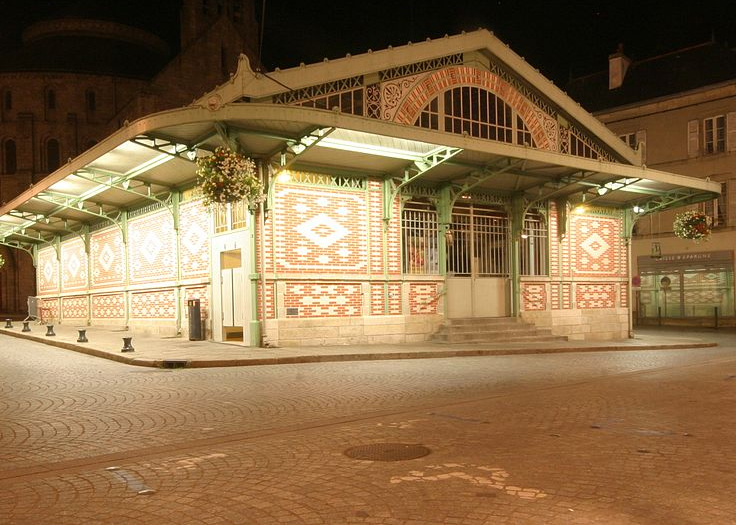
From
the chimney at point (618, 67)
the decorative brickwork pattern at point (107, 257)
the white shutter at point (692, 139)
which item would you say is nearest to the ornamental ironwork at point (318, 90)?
the decorative brickwork pattern at point (107, 257)

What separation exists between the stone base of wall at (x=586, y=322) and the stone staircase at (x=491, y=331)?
618mm

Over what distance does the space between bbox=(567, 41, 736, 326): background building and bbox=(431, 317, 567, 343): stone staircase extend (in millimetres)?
15345

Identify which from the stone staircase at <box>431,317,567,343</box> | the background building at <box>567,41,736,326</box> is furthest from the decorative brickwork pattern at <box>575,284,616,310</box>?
the background building at <box>567,41,736,326</box>

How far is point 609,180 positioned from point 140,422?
16.1 metres

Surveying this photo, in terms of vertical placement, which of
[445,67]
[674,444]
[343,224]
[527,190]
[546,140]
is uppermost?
[445,67]

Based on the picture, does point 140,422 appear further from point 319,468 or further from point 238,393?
point 319,468

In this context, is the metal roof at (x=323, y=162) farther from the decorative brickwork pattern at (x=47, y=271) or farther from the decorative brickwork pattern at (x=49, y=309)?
the decorative brickwork pattern at (x=49, y=309)

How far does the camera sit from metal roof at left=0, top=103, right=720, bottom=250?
42.6 feet

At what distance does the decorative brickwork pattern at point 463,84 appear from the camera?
16.9 metres

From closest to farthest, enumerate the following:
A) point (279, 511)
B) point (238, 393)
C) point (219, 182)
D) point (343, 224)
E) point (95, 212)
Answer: point (279, 511), point (238, 393), point (219, 182), point (343, 224), point (95, 212)

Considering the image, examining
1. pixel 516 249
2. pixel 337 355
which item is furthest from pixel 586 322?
pixel 337 355

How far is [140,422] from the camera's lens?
7.34 metres

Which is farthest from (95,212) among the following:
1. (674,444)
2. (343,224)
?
(674,444)

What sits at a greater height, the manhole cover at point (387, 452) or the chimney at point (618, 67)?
the chimney at point (618, 67)
